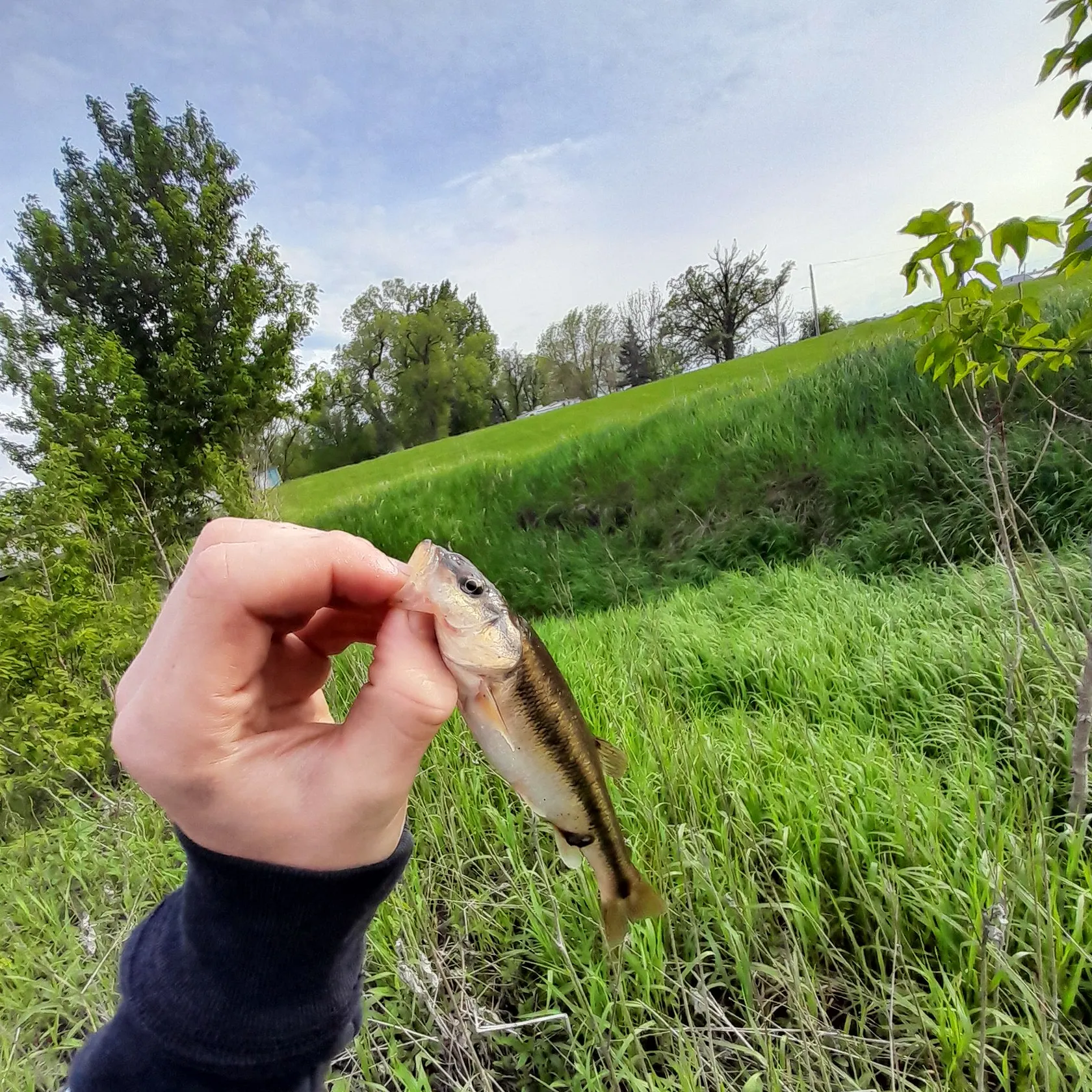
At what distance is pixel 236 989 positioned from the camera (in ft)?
3.44

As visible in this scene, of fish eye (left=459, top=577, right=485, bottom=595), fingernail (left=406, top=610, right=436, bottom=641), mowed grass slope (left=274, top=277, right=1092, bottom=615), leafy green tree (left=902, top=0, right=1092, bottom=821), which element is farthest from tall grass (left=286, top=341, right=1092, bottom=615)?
fingernail (left=406, top=610, right=436, bottom=641)

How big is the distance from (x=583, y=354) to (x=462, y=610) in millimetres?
47306

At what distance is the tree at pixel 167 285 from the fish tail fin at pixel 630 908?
10386 millimetres

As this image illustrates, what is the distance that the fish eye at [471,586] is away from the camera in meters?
1.34

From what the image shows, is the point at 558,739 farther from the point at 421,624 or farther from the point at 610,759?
the point at 421,624

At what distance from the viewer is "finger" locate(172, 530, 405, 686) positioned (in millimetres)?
1059

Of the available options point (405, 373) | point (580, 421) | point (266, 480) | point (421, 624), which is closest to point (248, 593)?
point (421, 624)

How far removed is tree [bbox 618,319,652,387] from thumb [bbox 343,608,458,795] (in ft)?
148

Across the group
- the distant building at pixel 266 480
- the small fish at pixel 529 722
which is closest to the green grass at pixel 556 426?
the distant building at pixel 266 480

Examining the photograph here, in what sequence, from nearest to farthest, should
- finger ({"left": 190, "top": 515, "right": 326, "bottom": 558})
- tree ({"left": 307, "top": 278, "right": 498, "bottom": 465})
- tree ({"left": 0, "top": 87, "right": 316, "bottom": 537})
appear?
1. finger ({"left": 190, "top": 515, "right": 326, "bottom": 558})
2. tree ({"left": 0, "top": 87, "right": 316, "bottom": 537})
3. tree ({"left": 307, "top": 278, "right": 498, "bottom": 465})

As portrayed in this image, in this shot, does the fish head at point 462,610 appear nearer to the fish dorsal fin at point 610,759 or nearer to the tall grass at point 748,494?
the fish dorsal fin at point 610,759

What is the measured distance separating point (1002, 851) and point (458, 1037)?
197cm

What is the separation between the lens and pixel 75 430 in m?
6.99

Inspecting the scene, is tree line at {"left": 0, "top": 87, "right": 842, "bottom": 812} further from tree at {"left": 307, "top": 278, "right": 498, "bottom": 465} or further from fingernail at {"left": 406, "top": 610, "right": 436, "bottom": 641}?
tree at {"left": 307, "top": 278, "right": 498, "bottom": 465}
